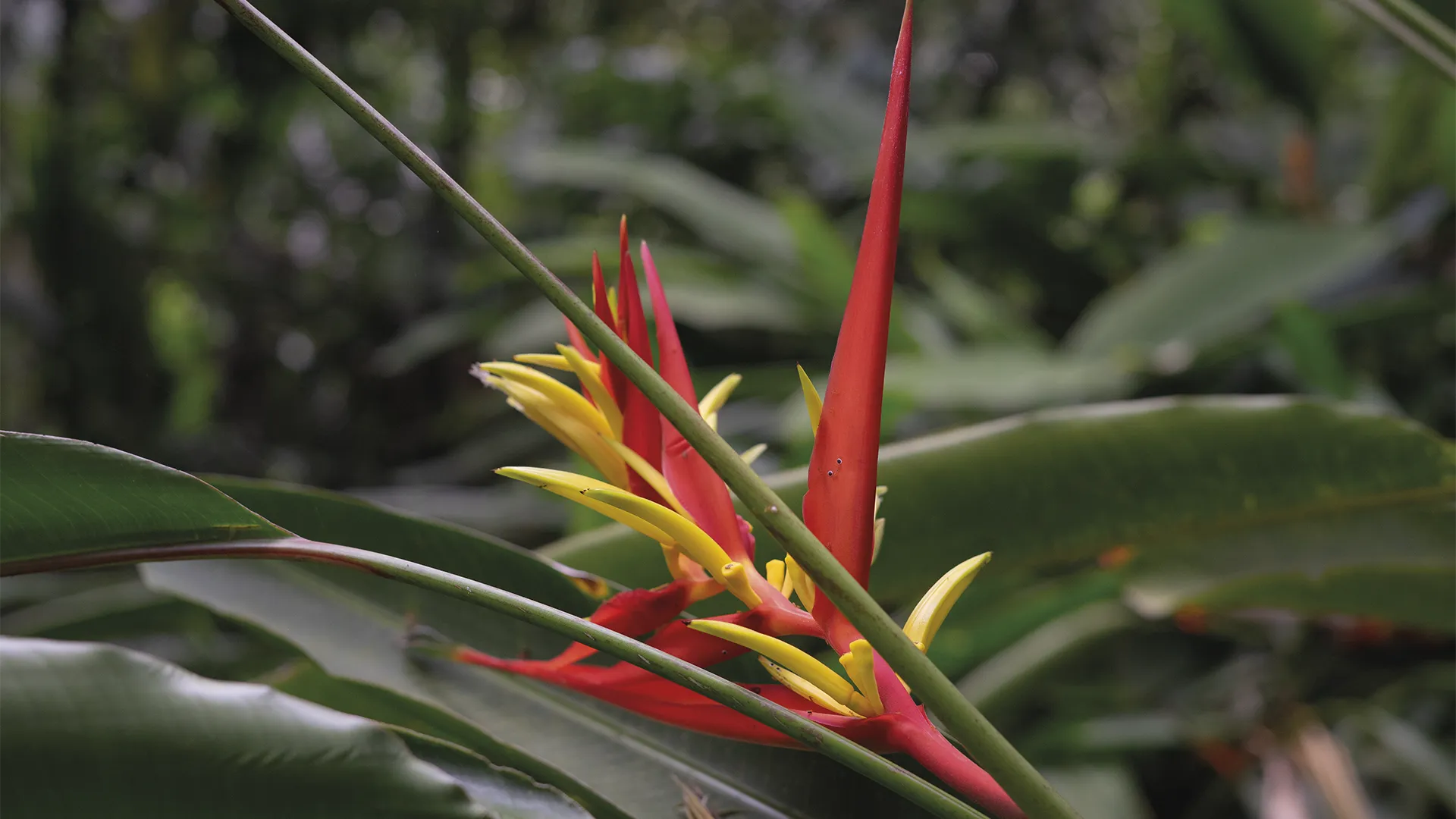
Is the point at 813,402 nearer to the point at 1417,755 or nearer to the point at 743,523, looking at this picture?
the point at 743,523

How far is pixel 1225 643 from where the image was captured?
0.85 m

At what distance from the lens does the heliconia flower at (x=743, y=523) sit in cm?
17

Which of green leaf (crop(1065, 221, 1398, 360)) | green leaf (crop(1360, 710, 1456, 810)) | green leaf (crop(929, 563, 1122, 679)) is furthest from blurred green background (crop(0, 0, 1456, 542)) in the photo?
green leaf (crop(1360, 710, 1456, 810))

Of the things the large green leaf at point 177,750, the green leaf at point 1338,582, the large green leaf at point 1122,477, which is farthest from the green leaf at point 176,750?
the green leaf at point 1338,582

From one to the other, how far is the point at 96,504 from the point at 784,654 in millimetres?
117

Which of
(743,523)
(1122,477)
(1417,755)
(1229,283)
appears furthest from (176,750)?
(1229,283)

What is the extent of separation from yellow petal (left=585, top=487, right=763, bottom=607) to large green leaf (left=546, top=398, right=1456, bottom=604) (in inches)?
→ 5.8

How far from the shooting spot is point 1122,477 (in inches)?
13.8

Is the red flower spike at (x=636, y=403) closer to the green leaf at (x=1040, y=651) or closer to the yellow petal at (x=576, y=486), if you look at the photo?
the yellow petal at (x=576, y=486)

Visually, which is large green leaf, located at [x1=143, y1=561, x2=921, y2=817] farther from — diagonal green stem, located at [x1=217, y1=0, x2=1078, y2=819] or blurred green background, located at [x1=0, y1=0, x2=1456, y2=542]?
blurred green background, located at [x1=0, y1=0, x2=1456, y2=542]

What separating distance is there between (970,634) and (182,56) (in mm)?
1460

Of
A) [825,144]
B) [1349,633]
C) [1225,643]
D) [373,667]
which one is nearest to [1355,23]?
[825,144]

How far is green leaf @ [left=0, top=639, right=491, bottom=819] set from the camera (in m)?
0.15

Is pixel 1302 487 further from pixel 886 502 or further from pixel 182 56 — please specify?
pixel 182 56
